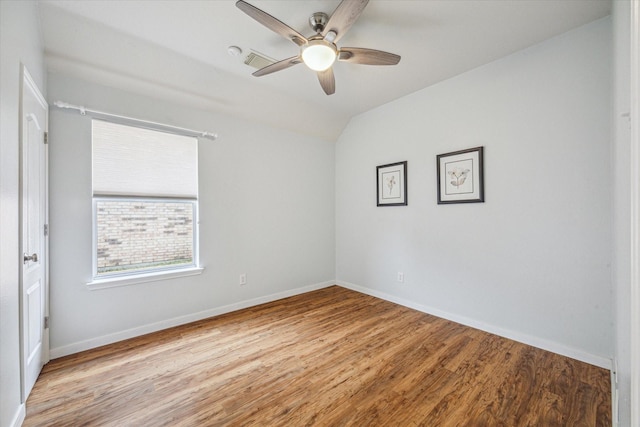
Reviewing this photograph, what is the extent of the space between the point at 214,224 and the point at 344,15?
8.29ft

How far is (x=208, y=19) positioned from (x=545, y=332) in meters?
3.94

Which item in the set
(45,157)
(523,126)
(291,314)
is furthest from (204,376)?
(523,126)

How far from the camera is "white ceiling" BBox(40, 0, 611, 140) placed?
1.91 m

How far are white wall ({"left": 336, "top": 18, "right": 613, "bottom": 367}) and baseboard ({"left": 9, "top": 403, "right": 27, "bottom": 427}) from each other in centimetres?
345

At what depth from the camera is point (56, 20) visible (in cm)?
195

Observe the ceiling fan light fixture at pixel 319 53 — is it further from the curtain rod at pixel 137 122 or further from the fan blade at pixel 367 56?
the curtain rod at pixel 137 122

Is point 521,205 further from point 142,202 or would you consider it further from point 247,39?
point 142,202

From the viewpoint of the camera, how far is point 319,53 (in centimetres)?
193

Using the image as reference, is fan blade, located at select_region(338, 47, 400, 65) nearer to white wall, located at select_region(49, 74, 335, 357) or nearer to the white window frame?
white wall, located at select_region(49, 74, 335, 357)

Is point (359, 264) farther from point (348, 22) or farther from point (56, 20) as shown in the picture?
point (56, 20)

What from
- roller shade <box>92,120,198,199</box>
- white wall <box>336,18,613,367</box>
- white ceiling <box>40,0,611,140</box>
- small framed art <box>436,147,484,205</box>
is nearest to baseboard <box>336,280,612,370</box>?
white wall <box>336,18,613,367</box>

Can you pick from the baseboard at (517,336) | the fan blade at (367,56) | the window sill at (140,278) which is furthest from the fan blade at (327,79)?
the baseboard at (517,336)

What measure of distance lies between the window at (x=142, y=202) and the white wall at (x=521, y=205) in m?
2.63

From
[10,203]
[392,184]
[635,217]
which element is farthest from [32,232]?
[392,184]
